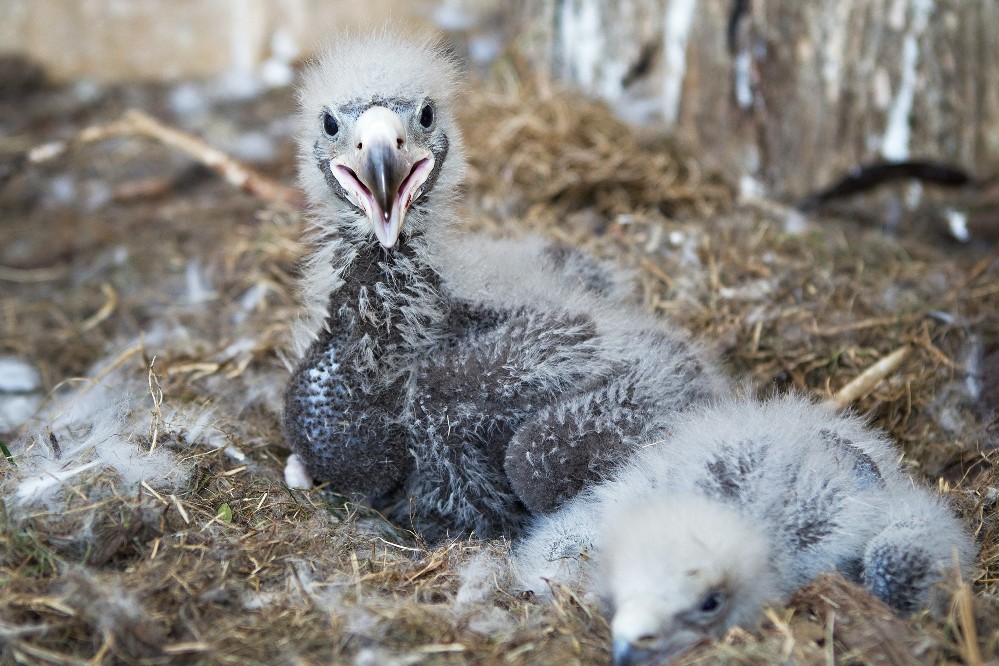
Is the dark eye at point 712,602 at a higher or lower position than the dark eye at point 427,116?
lower

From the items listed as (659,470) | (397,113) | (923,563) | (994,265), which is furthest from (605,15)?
(923,563)

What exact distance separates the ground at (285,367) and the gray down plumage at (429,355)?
0.19 metres

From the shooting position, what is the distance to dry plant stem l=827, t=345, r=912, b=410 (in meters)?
2.90

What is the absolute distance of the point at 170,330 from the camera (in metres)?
3.56

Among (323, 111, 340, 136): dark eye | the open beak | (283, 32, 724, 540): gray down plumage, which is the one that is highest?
(323, 111, 340, 136): dark eye

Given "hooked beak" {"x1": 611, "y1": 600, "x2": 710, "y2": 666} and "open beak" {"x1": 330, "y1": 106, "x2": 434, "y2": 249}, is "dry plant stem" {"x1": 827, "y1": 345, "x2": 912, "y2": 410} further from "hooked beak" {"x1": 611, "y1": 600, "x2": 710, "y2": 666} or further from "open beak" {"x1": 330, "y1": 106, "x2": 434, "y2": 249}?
"open beak" {"x1": 330, "y1": 106, "x2": 434, "y2": 249}

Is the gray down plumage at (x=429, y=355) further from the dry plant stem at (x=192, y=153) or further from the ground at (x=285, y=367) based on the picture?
the dry plant stem at (x=192, y=153)

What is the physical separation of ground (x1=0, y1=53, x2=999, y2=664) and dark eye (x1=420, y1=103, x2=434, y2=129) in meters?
0.68

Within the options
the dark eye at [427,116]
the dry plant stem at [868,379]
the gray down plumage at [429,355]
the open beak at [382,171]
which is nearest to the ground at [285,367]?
the dry plant stem at [868,379]

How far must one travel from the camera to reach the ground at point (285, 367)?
187 centimetres

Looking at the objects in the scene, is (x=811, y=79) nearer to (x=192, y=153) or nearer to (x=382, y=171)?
(x=382, y=171)

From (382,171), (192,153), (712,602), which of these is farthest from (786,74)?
(712,602)

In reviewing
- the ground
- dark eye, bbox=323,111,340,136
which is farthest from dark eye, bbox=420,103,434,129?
the ground

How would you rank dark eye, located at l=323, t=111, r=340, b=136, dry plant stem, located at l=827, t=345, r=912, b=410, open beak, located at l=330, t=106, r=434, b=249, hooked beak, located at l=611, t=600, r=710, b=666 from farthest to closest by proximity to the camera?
dry plant stem, located at l=827, t=345, r=912, b=410
dark eye, located at l=323, t=111, r=340, b=136
open beak, located at l=330, t=106, r=434, b=249
hooked beak, located at l=611, t=600, r=710, b=666
